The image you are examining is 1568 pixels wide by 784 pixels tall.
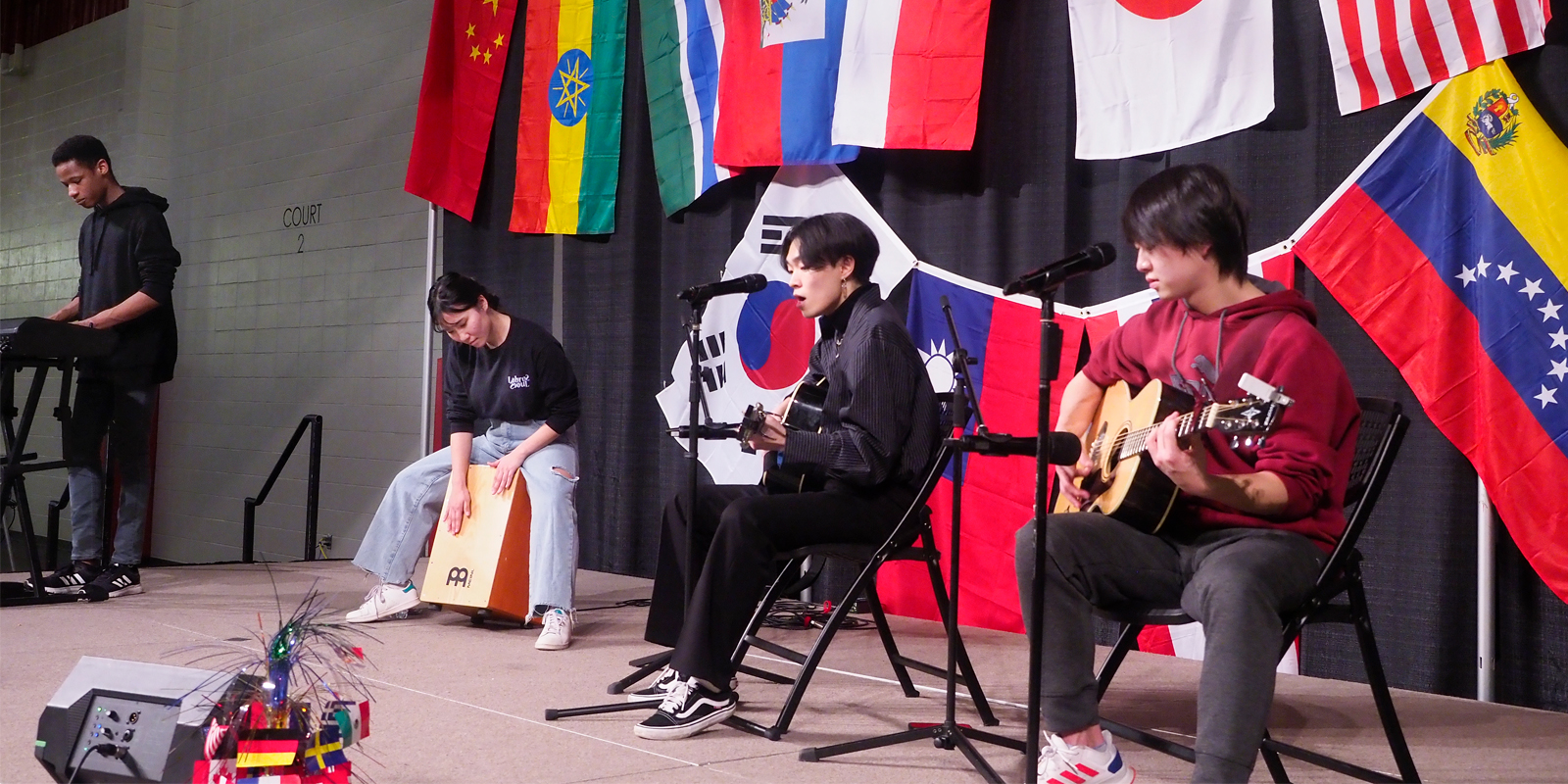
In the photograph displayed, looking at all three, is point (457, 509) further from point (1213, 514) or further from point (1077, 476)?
point (1213, 514)

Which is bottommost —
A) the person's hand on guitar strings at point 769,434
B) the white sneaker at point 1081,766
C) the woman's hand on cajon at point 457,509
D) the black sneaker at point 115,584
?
the black sneaker at point 115,584

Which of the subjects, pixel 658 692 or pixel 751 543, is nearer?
pixel 751 543

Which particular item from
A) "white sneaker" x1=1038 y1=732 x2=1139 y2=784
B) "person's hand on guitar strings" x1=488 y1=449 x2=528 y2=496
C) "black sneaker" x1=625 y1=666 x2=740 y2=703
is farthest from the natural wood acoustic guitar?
"person's hand on guitar strings" x1=488 y1=449 x2=528 y2=496

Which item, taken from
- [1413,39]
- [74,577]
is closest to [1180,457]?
[1413,39]

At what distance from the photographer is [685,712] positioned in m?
2.36

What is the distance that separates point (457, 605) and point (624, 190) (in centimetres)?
204

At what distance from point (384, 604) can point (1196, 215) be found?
9.12 ft

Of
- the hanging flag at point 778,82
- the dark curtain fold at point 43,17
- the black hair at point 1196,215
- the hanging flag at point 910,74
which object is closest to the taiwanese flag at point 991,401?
the hanging flag at point 910,74

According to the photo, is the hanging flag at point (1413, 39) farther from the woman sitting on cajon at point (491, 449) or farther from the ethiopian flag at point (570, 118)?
the ethiopian flag at point (570, 118)

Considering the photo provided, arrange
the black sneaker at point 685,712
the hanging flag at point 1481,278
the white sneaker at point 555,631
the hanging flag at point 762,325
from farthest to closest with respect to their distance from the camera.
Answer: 1. the hanging flag at point 762,325
2. the white sneaker at point 555,631
3. the hanging flag at point 1481,278
4. the black sneaker at point 685,712

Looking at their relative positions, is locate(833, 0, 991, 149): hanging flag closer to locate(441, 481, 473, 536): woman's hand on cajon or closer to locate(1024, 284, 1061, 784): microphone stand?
locate(441, 481, 473, 536): woman's hand on cajon

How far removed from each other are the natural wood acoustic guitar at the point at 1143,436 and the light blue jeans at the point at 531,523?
1875mm

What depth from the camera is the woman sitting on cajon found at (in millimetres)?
3645

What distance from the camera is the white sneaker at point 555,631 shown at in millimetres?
3402
